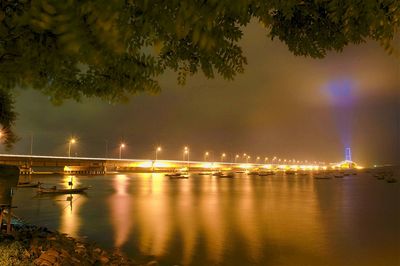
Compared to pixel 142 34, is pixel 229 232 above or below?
below

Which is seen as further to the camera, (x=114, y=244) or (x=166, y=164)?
(x=166, y=164)

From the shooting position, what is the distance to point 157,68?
5.63 meters

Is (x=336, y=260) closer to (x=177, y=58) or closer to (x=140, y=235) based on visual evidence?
(x=140, y=235)

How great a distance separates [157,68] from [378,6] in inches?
134

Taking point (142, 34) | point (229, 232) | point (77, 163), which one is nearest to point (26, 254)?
point (142, 34)

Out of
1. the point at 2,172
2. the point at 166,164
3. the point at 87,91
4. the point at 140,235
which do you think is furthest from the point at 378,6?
the point at 166,164

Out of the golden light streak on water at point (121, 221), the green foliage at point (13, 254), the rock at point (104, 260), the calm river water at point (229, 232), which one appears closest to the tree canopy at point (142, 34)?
the green foliage at point (13, 254)

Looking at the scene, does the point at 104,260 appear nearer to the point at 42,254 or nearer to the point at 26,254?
the point at 42,254

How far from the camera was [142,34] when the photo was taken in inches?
164

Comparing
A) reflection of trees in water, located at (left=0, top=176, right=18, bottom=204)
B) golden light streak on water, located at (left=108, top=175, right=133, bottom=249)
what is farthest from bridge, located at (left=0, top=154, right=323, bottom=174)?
reflection of trees in water, located at (left=0, top=176, right=18, bottom=204)

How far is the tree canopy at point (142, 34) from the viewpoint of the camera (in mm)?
2795

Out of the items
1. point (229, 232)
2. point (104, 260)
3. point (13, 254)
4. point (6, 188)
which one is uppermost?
point (6, 188)

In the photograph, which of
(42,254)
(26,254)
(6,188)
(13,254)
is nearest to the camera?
(13,254)

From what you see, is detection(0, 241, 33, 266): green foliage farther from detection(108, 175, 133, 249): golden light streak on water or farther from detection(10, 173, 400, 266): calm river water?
detection(108, 175, 133, 249): golden light streak on water
